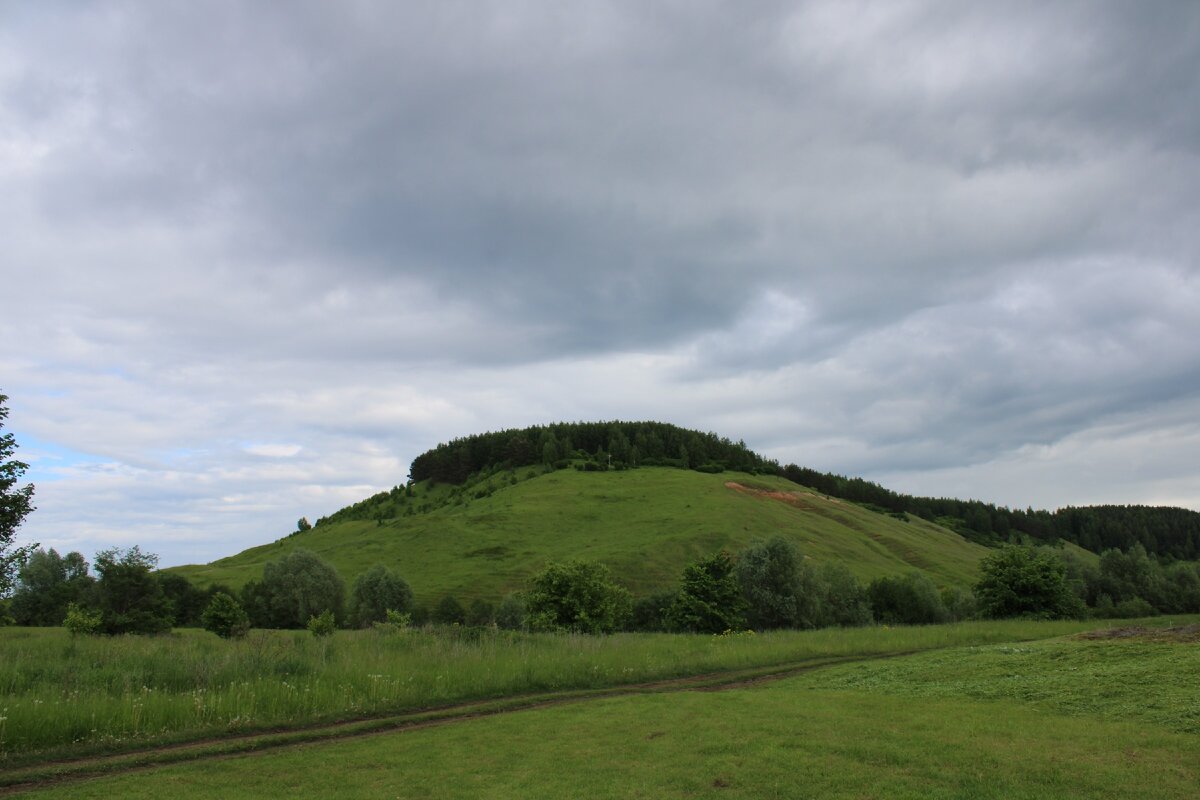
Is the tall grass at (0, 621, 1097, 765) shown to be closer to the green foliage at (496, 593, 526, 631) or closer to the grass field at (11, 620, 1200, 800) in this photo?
the grass field at (11, 620, 1200, 800)

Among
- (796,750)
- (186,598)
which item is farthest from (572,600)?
(186,598)

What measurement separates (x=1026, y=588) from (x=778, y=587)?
1733 cm

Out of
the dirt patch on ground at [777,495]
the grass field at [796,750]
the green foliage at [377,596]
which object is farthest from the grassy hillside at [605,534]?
the grass field at [796,750]

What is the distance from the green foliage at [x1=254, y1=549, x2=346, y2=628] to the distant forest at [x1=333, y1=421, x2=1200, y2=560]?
71285mm

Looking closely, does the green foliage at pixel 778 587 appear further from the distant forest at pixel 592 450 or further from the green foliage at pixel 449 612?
the distant forest at pixel 592 450

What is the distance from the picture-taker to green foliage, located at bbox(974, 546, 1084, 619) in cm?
4975

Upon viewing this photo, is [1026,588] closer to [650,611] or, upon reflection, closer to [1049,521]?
[650,611]

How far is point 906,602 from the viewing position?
234 feet

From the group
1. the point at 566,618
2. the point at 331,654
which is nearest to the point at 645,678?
the point at 331,654

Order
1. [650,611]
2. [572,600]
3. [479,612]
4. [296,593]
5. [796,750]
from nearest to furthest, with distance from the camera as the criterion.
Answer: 1. [796,750]
2. [572,600]
3. [650,611]
4. [479,612]
5. [296,593]

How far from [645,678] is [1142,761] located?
14603 millimetres

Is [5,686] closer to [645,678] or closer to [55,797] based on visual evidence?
[55,797]

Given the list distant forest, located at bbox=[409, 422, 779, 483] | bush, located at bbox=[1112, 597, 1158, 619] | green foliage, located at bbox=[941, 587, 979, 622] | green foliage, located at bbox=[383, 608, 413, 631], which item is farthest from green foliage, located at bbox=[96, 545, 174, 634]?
distant forest, located at bbox=[409, 422, 779, 483]

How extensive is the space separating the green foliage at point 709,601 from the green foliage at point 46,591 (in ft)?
205
